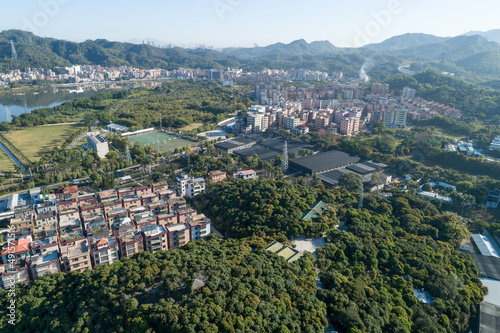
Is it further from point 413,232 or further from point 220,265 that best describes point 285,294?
point 413,232

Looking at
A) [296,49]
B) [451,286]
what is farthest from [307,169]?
[296,49]

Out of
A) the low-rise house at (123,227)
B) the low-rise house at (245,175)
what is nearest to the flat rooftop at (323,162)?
the low-rise house at (245,175)

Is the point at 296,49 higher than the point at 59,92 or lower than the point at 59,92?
higher

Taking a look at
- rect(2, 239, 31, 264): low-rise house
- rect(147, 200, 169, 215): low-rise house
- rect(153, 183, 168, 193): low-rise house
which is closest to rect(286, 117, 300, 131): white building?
rect(153, 183, 168, 193): low-rise house

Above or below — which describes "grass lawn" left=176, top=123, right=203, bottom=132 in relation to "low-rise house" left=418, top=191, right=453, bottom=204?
above

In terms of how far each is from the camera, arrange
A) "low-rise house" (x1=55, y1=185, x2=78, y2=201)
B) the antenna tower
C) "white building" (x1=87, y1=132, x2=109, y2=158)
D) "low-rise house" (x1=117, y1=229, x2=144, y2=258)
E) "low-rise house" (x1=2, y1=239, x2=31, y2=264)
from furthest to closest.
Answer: the antenna tower, "white building" (x1=87, y1=132, x2=109, y2=158), "low-rise house" (x1=55, y1=185, x2=78, y2=201), "low-rise house" (x1=117, y1=229, x2=144, y2=258), "low-rise house" (x1=2, y1=239, x2=31, y2=264)

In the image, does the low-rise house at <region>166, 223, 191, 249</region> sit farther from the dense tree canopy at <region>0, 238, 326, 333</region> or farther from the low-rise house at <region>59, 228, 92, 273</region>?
the low-rise house at <region>59, 228, 92, 273</region>

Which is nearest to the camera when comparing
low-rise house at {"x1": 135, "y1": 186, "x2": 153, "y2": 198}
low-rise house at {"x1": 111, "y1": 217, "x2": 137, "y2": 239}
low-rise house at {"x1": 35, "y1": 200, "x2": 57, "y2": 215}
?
low-rise house at {"x1": 111, "y1": 217, "x2": 137, "y2": 239}
